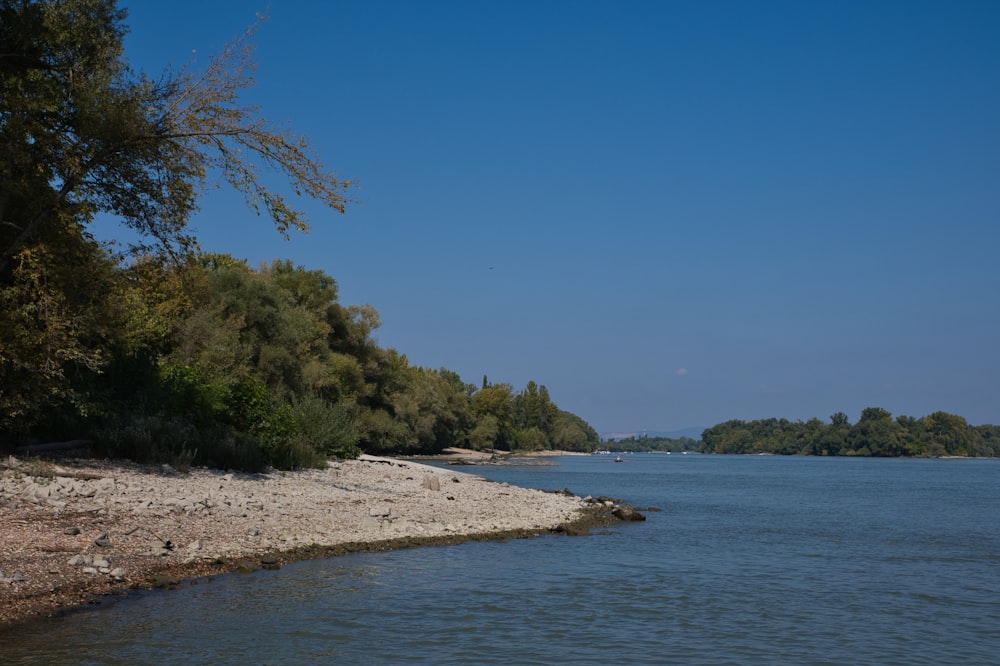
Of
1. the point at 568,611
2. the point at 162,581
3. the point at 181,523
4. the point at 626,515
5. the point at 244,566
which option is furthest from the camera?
the point at 626,515

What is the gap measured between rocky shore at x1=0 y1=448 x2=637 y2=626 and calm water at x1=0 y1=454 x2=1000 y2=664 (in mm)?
719

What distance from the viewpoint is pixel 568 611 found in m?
14.9

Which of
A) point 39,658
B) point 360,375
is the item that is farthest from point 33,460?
point 360,375

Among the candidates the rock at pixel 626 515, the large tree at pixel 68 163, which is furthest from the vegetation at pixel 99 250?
the rock at pixel 626 515

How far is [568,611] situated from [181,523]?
803 cm

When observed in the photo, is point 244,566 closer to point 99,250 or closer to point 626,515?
point 99,250

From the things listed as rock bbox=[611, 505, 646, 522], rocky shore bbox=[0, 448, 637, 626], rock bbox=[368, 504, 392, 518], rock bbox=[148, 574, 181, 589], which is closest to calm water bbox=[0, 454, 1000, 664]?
rock bbox=[148, 574, 181, 589]

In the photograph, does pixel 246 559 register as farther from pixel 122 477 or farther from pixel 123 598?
pixel 122 477

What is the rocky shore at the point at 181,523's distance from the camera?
43.4ft

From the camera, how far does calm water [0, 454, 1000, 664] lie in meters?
11.6

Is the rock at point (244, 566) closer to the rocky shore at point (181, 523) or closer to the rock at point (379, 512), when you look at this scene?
the rocky shore at point (181, 523)

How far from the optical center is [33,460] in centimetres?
1911

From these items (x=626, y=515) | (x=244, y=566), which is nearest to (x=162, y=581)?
(x=244, y=566)

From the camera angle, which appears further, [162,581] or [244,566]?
[244,566]
